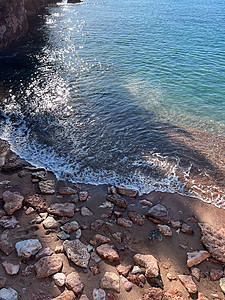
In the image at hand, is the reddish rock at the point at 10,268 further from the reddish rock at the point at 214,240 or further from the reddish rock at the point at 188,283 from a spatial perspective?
the reddish rock at the point at 214,240

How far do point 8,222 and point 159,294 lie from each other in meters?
2.86

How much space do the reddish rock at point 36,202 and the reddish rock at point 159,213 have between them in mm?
2126

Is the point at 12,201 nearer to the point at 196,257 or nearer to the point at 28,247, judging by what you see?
the point at 28,247

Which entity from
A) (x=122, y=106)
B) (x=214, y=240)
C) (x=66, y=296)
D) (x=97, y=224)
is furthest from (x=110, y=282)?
(x=122, y=106)

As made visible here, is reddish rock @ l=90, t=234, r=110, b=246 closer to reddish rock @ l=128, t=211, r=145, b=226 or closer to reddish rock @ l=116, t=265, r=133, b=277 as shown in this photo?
reddish rock @ l=116, t=265, r=133, b=277

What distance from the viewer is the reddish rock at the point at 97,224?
14.7ft

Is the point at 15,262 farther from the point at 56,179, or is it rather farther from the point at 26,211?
the point at 56,179

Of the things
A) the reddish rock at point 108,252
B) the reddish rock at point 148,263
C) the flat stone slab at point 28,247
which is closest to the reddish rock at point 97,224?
the reddish rock at point 108,252

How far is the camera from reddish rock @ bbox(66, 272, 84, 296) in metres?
3.48

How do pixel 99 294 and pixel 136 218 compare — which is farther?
pixel 136 218

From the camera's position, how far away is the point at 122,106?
9008mm

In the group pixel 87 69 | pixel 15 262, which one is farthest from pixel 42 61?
pixel 15 262

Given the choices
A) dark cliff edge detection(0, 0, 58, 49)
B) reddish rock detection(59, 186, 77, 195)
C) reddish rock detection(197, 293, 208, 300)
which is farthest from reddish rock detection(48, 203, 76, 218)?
dark cliff edge detection(0, 0, 58, 49)

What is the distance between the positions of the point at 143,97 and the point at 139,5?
77.3ft
